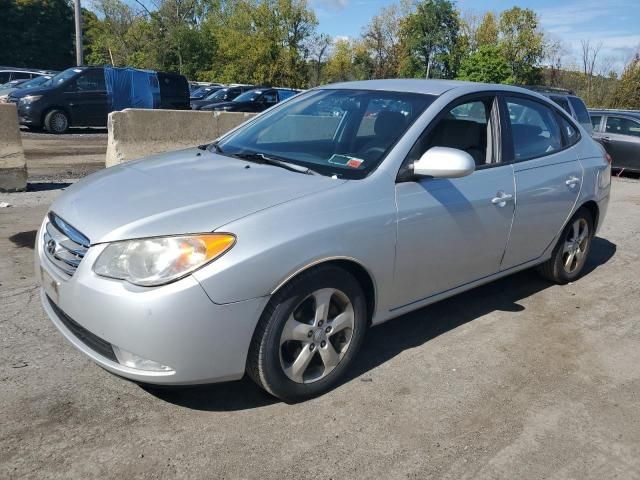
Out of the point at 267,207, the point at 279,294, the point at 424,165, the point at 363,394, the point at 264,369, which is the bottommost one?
the point at 363,394

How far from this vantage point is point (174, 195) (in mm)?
3020

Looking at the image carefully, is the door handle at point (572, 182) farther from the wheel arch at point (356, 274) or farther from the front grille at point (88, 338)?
the front grille at point (88, 338)

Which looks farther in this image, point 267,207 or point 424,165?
point 424,165

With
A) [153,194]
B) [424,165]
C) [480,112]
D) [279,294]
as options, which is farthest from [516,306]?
[153,194]

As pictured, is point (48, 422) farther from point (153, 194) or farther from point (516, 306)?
point (516, 306)

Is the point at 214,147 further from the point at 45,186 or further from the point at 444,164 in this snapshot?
the point at 45,186

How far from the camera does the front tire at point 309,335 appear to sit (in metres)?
2.86

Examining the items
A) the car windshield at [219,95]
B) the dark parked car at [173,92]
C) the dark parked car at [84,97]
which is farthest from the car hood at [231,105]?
the car windshield at [219,95]

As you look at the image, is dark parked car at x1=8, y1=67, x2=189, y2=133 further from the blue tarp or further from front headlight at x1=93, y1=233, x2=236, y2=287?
front headlight at x1=93, y1=233, x2=236, y2=287

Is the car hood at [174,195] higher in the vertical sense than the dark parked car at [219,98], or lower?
lower

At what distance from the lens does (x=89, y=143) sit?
14.1 m

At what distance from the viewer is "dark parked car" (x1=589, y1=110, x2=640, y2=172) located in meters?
13.2

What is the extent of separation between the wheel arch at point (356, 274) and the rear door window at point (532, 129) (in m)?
1.70

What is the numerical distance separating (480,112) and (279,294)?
2.22 metres
